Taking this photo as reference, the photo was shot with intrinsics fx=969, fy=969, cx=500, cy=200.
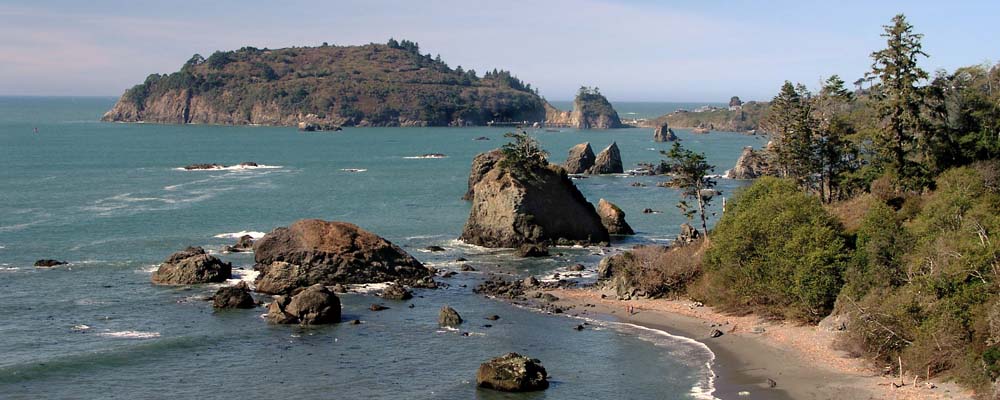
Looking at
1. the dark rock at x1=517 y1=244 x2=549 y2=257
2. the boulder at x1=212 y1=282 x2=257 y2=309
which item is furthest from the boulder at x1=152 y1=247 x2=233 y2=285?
the dark rock at x1=517 y1=244 x2=549 y2=257

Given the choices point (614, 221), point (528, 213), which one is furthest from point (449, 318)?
point (614, 221)

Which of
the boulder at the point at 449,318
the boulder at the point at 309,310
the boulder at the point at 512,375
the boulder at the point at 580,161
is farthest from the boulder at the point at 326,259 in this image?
the boulder at the point at 580,161

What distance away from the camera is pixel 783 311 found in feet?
176

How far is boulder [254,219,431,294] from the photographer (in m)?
63.8

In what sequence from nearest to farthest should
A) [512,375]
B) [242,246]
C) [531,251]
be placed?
[512,375], [531,251], [242,246]

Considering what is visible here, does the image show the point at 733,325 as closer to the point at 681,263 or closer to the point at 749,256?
the point at 749,256

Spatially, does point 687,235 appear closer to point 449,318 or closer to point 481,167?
point 449,318

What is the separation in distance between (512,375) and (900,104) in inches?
1504

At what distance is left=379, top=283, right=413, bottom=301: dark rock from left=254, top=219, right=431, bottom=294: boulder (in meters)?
3.39

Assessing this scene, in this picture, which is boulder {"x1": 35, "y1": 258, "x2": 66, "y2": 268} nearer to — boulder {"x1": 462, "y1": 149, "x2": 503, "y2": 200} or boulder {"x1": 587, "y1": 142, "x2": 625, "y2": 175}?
boulder {"x1": 462, "y1": 149, "x2": 503, "y2": 200}

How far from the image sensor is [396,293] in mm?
62156

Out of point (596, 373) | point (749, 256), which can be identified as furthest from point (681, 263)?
point (596, 373)

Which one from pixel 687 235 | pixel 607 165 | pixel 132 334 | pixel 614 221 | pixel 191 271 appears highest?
pixel 607 165

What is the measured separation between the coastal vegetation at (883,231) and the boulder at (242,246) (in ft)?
102
